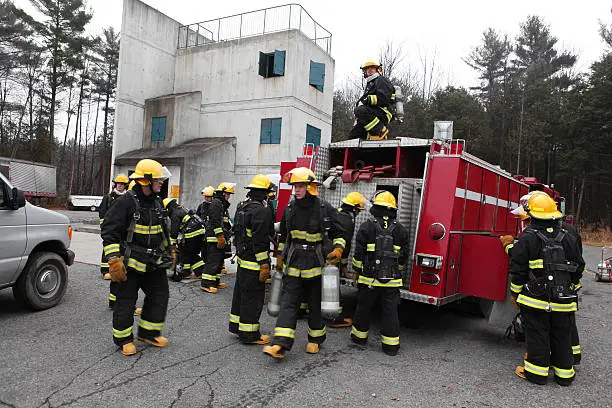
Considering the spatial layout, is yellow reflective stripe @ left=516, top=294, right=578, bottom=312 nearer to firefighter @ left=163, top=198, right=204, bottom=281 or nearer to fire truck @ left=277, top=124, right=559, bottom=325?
fire truck @ left=277, top=124, right=559, bottom=325

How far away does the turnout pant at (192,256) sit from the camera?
746cm

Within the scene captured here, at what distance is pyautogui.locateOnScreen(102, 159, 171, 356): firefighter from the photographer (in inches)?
159

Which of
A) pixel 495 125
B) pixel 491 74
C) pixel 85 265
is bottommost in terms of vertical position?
pixel 85 265

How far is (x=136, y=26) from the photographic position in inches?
823

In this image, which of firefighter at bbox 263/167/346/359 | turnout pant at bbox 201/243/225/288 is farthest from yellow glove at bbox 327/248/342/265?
turnout pant at bbox 201/243/225/288

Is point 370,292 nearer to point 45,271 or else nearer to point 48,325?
point 48,325

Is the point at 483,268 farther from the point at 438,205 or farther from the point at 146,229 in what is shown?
the point at 146,229

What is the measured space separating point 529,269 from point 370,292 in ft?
5.13

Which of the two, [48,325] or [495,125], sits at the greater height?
[495,125]

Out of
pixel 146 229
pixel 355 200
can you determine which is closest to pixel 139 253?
pixel 146 229

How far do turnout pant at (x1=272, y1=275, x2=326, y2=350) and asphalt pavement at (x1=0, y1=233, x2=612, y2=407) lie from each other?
0.73ft

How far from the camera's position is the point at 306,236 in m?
4.38

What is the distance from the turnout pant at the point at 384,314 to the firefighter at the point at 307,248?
483 millimetres

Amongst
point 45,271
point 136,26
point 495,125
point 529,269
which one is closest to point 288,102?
point 136,26
